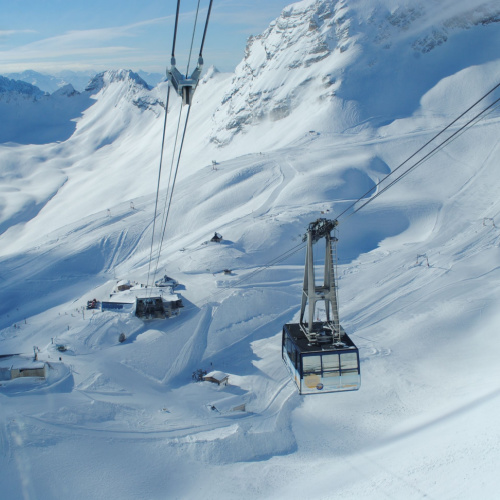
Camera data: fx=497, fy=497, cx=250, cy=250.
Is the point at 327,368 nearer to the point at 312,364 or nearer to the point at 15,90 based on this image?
the point at 312,364

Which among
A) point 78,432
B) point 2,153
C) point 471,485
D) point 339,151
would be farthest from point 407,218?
point 2,153

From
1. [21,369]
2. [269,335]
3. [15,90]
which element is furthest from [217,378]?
[15,90]

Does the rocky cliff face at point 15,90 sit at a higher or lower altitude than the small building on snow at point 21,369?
higher

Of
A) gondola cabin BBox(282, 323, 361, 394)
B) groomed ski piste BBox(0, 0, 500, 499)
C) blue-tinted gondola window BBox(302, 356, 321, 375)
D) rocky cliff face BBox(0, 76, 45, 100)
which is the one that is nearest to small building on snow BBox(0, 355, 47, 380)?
groomed ski piste BBox(0, 0, 500, 499)

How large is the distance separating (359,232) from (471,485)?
3039cm

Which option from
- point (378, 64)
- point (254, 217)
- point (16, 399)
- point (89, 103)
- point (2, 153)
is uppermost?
point (89, 103)

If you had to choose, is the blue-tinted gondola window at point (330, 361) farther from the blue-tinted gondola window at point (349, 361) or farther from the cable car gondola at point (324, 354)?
the blue-tinted gondola window at point (349, 361)

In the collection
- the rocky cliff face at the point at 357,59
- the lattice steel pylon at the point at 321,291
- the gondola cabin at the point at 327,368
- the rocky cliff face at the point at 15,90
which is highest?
the rocky cliff face at the point at 15,90

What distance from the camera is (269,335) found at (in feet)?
100

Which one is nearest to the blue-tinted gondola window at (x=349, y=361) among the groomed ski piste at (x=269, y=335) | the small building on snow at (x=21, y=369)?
the groomed ski piste at (x=269, y=335)

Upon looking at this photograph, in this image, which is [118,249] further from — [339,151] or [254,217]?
[339,151]

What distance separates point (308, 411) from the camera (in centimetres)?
2247

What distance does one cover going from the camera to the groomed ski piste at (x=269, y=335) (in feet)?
59.2

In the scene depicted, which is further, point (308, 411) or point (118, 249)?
point (118, 249)
